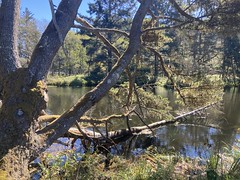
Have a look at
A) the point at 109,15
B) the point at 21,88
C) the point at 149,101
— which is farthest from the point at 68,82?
the point at 21,88

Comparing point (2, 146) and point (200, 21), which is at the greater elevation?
point (200, 21)

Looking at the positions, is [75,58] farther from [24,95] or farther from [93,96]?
[24,95]

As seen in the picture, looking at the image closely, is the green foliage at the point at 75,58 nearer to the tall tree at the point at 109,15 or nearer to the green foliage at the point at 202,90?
the tall tree at the point at 109,15

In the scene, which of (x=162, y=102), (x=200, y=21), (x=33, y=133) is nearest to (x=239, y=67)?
(x=162, y=102)

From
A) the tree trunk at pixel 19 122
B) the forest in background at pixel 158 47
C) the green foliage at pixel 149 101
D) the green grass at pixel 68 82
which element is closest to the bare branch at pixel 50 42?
the tree trunk at pixel 19 122

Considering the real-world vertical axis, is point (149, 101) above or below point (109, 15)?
below

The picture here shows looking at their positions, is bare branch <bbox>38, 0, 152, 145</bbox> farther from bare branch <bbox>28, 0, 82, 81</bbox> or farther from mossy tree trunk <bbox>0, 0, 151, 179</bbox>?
bare branch <bbox>28, 0, 82, 81</bbox>

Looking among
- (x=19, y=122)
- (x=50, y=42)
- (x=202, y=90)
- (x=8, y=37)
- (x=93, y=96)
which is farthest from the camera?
(x=202, y=90)

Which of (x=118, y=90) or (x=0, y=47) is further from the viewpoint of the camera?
(x=118, y=90)

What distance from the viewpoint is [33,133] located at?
3000 mm

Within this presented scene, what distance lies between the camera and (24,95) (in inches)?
114

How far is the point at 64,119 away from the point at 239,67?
29612mm

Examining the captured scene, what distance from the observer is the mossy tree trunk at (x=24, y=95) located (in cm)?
278

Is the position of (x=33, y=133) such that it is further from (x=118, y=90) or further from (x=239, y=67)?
(x=239, y=67)
